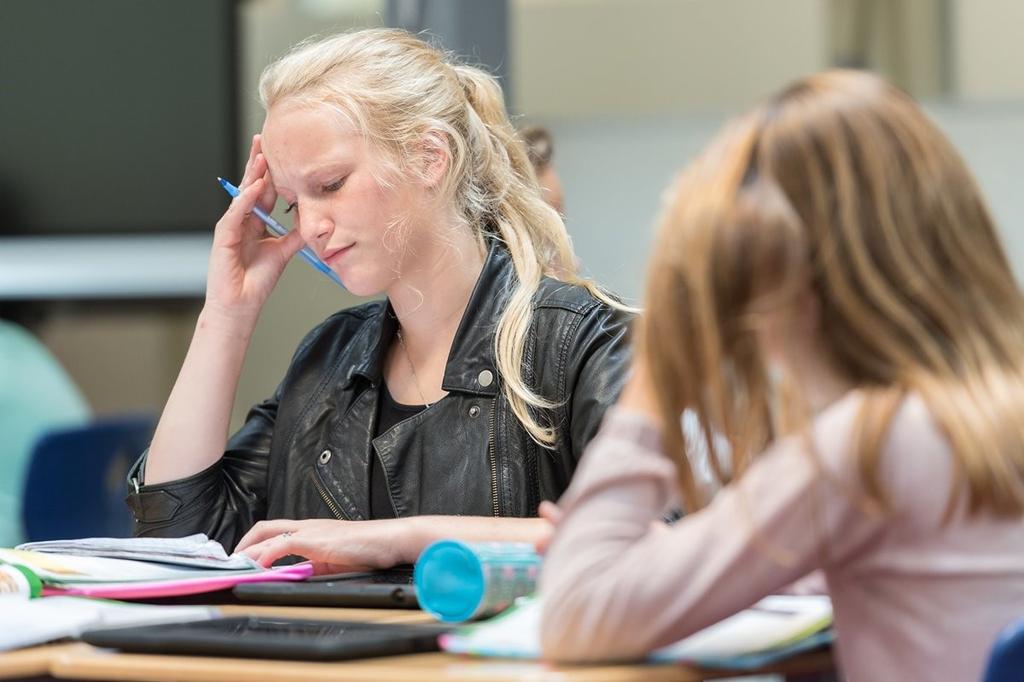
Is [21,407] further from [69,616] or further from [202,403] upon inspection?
[69,616]

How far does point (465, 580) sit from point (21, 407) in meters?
2.44

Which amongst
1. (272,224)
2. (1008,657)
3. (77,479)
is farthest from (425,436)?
(77,479)

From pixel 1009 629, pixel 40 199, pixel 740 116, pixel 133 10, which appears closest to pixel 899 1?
pixel 133 10

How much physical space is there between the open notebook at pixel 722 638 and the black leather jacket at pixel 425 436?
58 cm

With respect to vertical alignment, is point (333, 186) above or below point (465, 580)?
above

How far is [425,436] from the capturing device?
76.5 inches

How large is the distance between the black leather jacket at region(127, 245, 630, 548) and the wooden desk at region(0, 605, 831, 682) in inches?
26.4

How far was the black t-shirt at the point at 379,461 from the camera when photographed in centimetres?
197

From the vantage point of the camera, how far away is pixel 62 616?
1338 millimetres

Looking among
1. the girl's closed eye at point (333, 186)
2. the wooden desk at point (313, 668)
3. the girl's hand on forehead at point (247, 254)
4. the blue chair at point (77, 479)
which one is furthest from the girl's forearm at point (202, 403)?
the blue chair at point (77, 479)

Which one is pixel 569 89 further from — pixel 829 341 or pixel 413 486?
pixel 829 341

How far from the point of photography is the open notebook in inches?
45.0

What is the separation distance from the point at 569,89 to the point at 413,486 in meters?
2.16

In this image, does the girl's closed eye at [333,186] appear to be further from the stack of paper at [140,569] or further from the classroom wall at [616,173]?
the classroom wall at [616,173]
